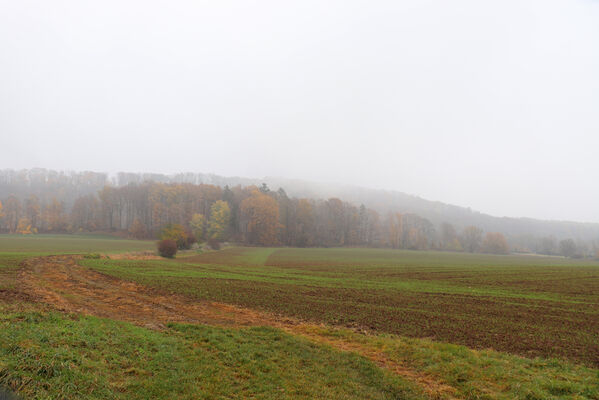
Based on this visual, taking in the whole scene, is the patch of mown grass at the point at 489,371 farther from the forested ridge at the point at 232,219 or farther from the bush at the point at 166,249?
the forested ridge at the point at 232,219

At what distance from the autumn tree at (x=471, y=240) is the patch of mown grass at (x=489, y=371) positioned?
488 ft

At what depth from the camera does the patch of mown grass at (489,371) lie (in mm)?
7844

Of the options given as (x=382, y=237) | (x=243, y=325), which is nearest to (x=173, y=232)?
(x=243, y=325)

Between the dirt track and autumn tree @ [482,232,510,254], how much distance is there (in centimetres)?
15146

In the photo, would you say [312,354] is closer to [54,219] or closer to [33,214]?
[54,219]

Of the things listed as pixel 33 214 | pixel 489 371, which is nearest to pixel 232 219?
pixel 33 214

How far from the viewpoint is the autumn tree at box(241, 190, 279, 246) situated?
325 feet

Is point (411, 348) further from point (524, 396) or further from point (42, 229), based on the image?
point (42, 229)

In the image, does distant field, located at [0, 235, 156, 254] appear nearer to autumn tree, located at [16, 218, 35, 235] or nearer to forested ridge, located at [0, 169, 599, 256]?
forested ridge, located at [0, 169, 599, 256]

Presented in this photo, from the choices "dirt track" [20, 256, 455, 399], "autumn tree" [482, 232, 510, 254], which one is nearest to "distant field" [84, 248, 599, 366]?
"dirt track" [20, 256, 455, 399]

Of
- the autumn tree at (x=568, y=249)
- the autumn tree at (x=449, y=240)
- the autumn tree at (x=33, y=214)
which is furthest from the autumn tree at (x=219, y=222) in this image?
the autumn tree at (x=568, y=249)

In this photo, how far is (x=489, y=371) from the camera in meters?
9.02

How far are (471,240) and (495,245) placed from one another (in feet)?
33.3

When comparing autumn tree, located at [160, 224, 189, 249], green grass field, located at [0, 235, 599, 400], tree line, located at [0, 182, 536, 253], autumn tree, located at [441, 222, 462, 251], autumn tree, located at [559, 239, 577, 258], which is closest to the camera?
green grass field, located at [0, 235, 599, 400]
